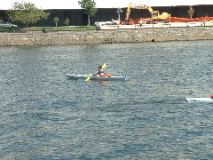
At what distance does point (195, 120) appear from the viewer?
42.1 m

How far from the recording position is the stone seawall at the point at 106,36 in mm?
101688

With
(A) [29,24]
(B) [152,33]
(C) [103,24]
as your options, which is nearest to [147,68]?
(B) [152,33]

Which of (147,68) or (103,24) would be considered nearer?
(147,68)

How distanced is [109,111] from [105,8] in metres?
79.1

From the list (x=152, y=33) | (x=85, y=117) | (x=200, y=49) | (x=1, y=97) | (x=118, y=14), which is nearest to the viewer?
(x=85, y=117)

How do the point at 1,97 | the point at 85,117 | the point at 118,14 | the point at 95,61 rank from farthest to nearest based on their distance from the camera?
the point at 118,14 < the point at 95,61 < the point at 1,97 < the point at 85,117

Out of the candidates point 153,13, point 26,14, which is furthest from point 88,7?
point 26,14

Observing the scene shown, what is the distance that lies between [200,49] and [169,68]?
20.8 metres

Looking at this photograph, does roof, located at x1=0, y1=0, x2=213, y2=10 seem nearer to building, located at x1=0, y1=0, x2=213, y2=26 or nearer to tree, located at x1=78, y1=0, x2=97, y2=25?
building, located at x1=0, y1=0, x2=213, y2=26

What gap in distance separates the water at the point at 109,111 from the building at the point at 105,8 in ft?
146

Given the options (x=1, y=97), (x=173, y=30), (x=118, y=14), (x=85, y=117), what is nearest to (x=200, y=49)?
(x=173, y=30)

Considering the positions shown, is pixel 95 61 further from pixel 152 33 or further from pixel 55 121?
pixel 55 121

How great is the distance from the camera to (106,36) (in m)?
102

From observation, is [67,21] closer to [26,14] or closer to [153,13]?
[26,14]
